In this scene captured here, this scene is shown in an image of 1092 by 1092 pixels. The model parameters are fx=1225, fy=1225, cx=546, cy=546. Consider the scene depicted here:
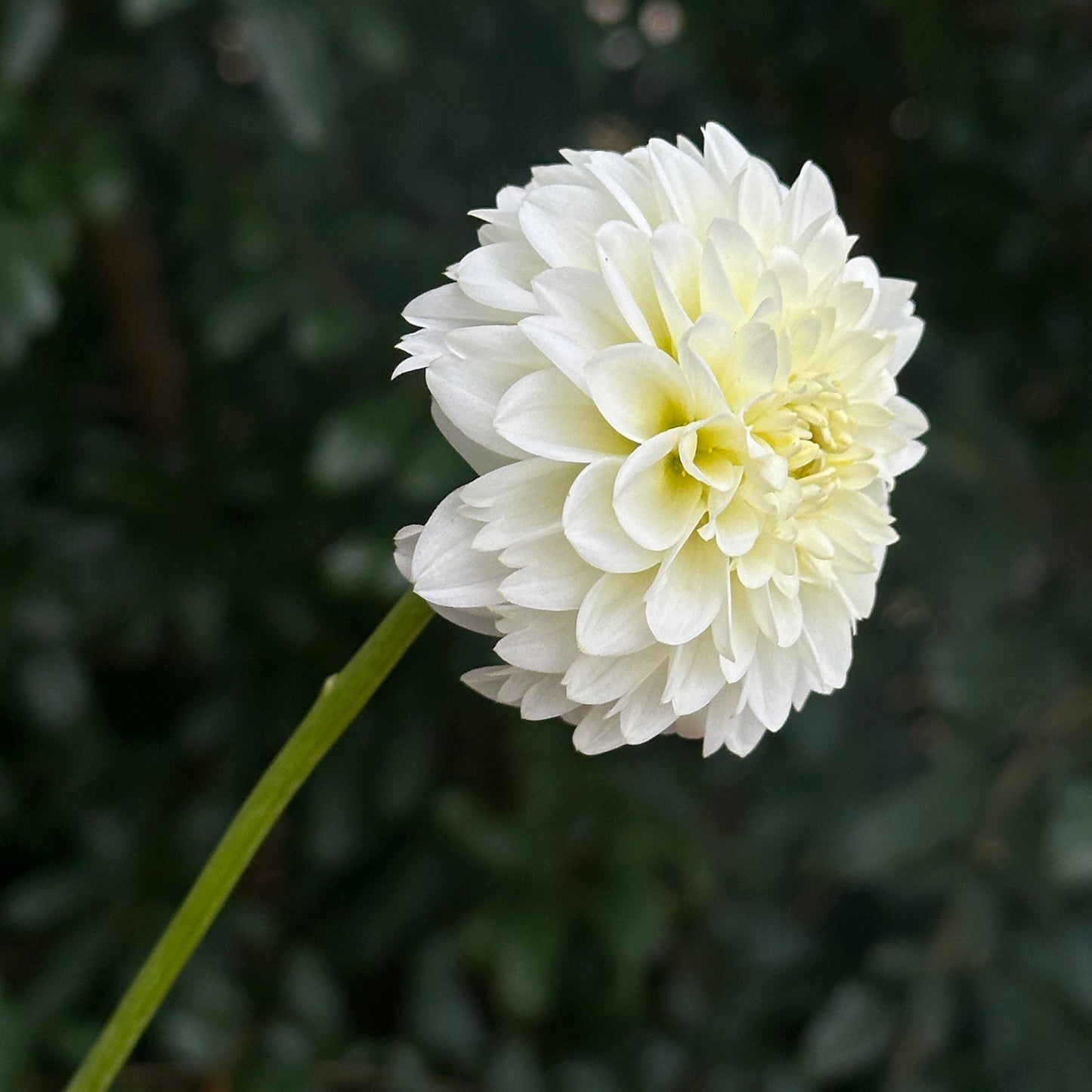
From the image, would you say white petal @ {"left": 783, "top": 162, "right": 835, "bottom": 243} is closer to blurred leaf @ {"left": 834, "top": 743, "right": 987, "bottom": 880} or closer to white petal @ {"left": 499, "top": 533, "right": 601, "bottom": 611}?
white petal @ {"left": 499, "top": 533, "right": 601, "bottom": 611}

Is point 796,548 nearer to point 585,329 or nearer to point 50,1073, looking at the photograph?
point 585,329

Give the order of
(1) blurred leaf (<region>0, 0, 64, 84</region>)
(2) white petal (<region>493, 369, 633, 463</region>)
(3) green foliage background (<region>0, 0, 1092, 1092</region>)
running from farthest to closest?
1. (3) green foliage background (<region>0, 0, 1092, 1092</region>)
2. (1) blurred leaf (<region>0, 0, 64, 84</region>)
3. (2) white petal (<region>493, 369, 633, 463</region>)

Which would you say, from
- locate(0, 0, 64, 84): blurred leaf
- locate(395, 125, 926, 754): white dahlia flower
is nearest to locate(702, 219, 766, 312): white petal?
locate(395, 125, 926, 754): white dahlia flower

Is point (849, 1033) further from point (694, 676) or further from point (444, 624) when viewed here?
point (694, 676)

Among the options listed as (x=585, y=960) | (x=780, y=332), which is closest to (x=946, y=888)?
(x=585, y=960)

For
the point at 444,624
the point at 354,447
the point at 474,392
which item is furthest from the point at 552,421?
the point at 444,624

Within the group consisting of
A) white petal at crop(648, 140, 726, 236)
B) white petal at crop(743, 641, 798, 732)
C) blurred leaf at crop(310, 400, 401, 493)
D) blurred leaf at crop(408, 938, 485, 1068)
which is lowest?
blurred leaf at crop(408, 938, 485, 1068)

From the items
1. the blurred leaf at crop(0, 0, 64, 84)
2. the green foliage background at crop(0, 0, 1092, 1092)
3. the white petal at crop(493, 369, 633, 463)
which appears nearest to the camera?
the white petal at crop(493, 369, 633, 463)
